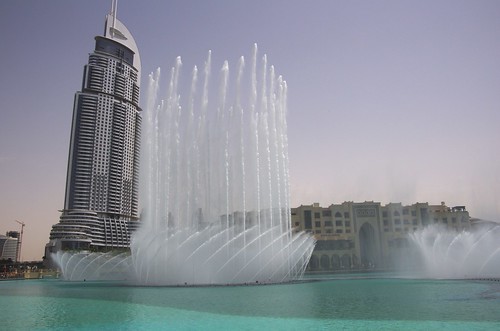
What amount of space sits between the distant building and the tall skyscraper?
3179 inches

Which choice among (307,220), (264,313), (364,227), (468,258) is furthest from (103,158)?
(264,313)

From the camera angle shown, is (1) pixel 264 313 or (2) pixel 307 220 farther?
(2) pixel 307 220

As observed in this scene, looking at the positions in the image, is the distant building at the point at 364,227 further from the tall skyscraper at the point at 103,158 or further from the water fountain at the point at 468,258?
the tall skyscraper at the point at 103,158

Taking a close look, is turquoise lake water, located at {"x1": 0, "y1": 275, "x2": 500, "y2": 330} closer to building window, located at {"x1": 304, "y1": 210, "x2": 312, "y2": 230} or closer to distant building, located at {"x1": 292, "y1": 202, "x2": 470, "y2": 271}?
distant building, located at {"x1": 292, "y1": 202, "x2": 470, "y2": 271}

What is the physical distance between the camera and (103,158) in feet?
470

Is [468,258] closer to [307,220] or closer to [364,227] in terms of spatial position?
[364,227]

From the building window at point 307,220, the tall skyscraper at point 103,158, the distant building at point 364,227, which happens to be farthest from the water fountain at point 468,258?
the tall skyscraper at point 103,158

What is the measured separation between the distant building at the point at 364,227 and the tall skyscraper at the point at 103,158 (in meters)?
80.8

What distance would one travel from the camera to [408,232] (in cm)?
8531

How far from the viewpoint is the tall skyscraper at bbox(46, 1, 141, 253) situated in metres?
134

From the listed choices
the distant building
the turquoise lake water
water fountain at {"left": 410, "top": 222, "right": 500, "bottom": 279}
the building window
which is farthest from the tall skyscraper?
the turquoise lake water

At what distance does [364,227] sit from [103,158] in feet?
329

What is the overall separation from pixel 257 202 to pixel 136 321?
20.5 m

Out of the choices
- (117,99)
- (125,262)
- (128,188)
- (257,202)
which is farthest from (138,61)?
(257,202)
